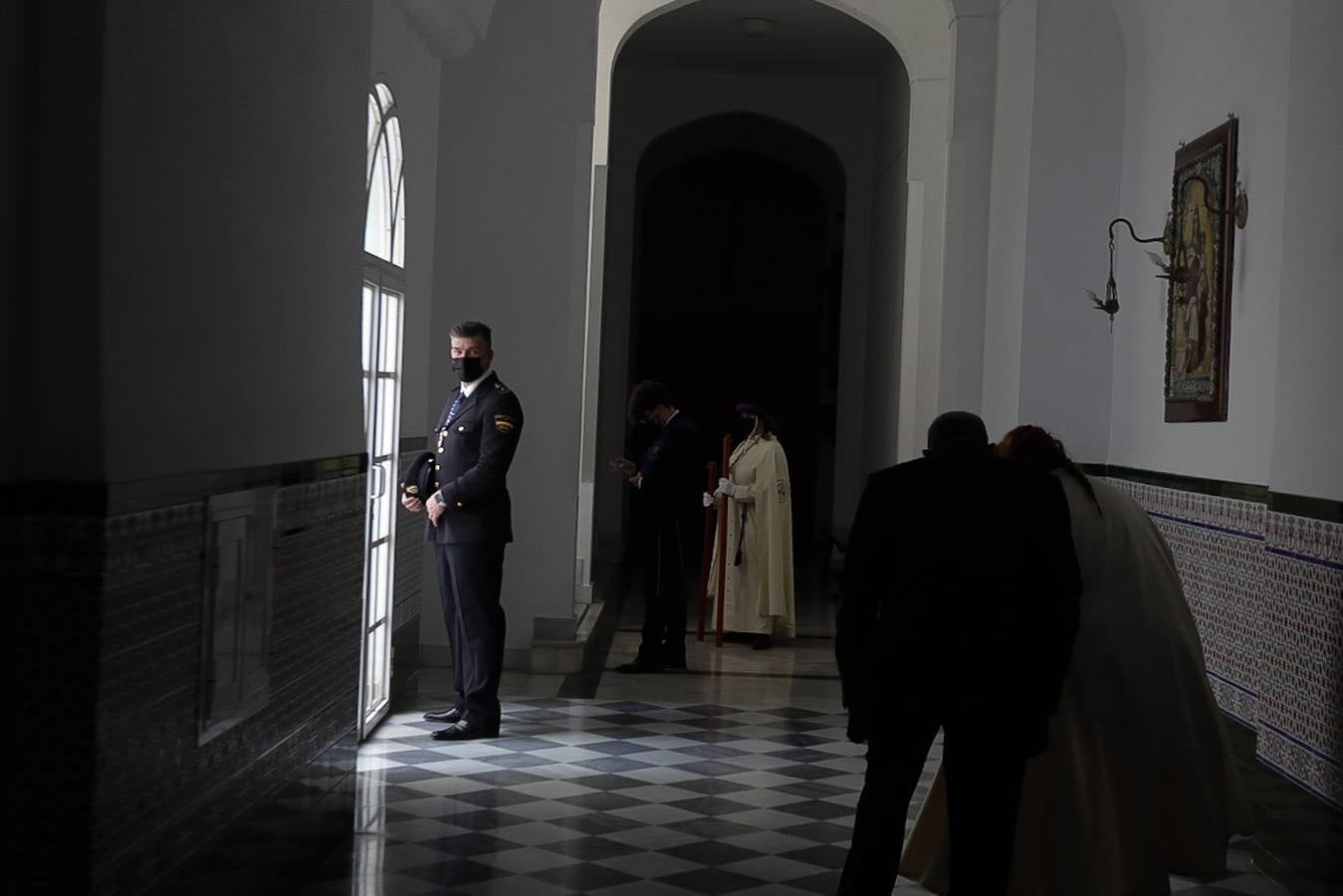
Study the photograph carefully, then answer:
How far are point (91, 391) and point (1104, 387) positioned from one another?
6.95m

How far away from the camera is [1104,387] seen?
30.8ft

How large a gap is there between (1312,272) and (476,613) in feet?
13.3

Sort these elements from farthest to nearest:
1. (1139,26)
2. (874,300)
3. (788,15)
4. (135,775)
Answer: (874,300) < (788,15) < (1139,26) < (135,775)

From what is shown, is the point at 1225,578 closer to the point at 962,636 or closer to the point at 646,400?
the point at 962,636

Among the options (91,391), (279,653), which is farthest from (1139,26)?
(91,391)

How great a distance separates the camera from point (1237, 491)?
23.0 ft

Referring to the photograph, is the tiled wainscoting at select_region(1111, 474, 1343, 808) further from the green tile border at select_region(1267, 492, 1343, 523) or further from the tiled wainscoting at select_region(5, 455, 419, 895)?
the tiled wainscoting at select_region(5, 455, 419, 895)

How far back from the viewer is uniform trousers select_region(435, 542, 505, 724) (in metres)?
7.78

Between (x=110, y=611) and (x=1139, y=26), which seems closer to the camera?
(x=110, y=611)

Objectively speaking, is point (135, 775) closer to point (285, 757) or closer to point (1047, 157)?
point (285, 757)

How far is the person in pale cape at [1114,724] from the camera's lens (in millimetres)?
4996

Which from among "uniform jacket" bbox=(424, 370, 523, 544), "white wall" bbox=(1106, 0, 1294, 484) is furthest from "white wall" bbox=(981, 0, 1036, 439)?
"uniform jacket" bbox=(424, 370, 523, 544)

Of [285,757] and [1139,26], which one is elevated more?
[1139,26]

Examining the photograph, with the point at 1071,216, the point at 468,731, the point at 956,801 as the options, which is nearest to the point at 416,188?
the point at 468,731
